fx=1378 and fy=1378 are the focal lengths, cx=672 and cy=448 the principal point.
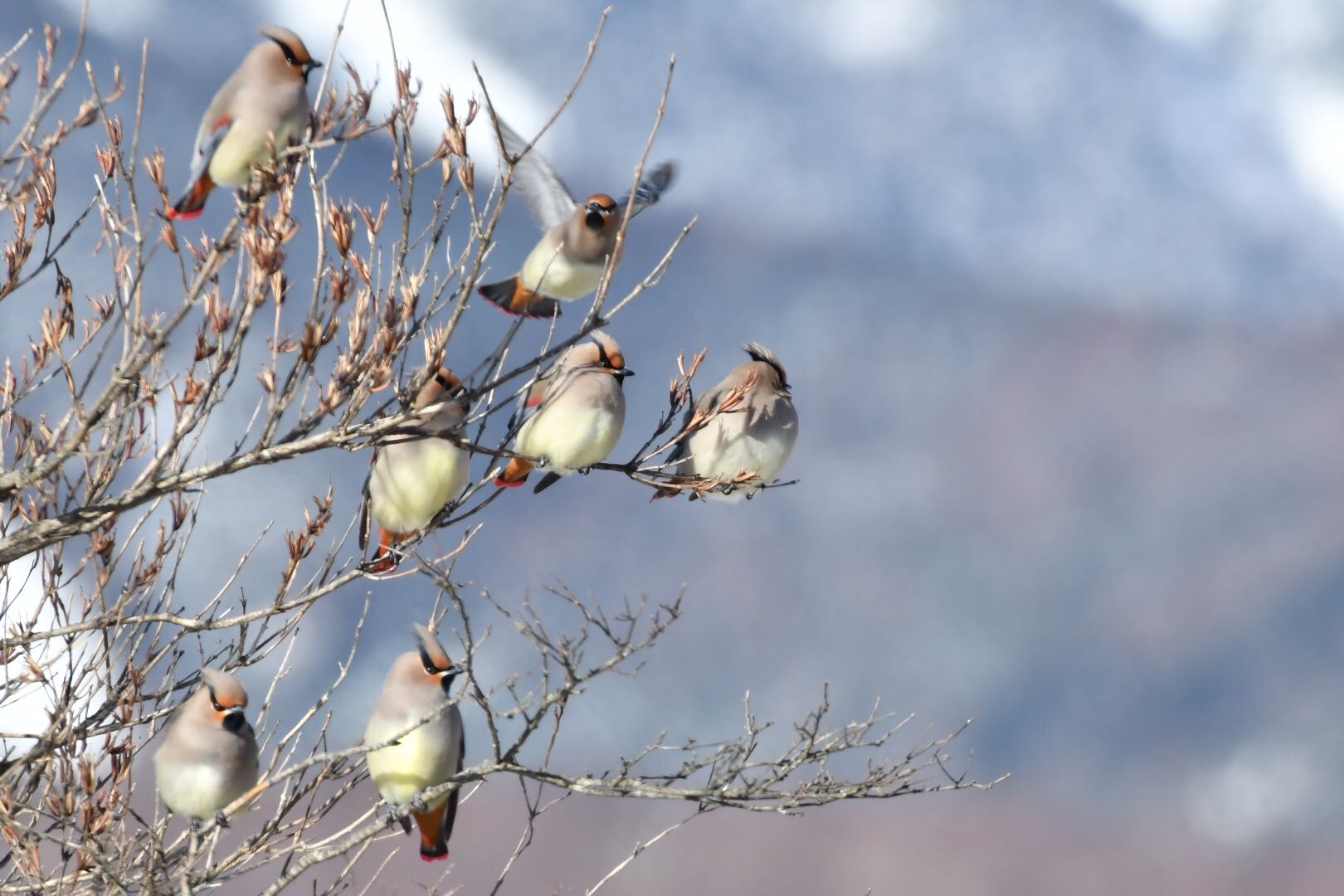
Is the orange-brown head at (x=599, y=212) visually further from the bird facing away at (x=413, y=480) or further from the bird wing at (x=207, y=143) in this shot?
the bird wing at (x=207, y=143)

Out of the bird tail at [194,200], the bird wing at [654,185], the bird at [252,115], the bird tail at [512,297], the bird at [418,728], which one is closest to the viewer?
the bird at [252,115]

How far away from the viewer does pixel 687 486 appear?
5.06 m

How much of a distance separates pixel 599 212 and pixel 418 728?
2439mm

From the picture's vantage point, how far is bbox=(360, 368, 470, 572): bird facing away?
4887mm

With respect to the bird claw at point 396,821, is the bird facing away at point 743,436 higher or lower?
higher

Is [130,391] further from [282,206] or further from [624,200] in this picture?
[624,200]

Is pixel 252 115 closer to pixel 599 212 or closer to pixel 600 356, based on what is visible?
pixel 600 356

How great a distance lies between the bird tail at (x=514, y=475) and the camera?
5.13m

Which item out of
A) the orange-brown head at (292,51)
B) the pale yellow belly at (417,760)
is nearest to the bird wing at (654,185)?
the orange-brown head at (292,51)

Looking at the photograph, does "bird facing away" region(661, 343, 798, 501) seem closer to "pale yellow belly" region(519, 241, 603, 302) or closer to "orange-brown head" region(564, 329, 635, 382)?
"orange-brown head" region(564, 329, 635, 382)

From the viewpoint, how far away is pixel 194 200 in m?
4.45

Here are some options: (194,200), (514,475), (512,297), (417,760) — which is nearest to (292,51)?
(194,200)

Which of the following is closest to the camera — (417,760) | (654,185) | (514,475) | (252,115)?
(252,115)

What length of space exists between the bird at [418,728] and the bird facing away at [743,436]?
1051mm
